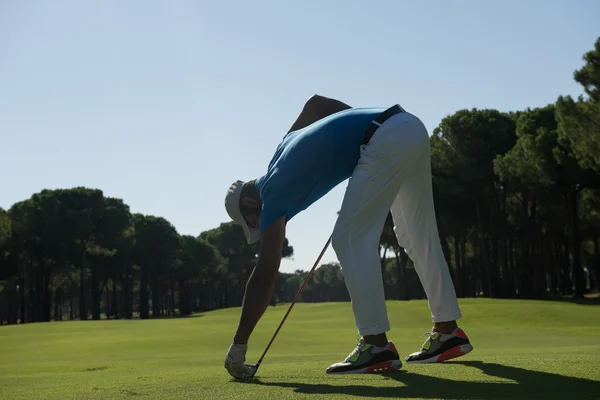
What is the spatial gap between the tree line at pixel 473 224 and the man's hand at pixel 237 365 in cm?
3276

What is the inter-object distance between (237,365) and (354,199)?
1.29 metres

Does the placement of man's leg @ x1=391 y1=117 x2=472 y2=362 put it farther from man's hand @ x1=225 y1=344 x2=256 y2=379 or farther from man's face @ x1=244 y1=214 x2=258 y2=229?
man's hand @ x1=225 y1=344 x2=256 y2=379

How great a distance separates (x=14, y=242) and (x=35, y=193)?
6.16m

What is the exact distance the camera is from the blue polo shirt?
4348 millimetres

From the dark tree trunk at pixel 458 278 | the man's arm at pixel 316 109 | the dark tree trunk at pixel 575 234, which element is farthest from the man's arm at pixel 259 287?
the dark tree trunk at pixel 458 278

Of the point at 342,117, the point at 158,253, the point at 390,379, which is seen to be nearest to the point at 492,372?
the point at 390,379

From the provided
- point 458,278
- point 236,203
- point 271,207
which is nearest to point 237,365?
point 271,207

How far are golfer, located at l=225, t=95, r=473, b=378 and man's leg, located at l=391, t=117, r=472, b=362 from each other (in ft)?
0.05

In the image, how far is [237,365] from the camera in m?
4.30

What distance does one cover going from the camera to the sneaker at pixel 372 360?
4145 mm

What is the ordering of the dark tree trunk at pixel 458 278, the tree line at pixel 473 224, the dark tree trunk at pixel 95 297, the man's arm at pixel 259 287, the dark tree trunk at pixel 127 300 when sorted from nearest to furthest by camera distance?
the man's arm at pixel 259 287
the tree line at pixel 473 224
the dark tree trunk at pixel 458 278
the dark tree trunk at pixel 95 297
the dark tree trunk at pixel 127 300

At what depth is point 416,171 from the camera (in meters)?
4.75

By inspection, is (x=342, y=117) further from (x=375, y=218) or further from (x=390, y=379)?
(x=390, y=379)

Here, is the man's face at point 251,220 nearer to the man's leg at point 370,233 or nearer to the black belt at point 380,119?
the man's leg at point 370,233
